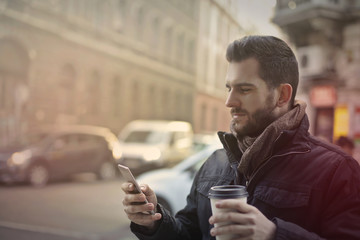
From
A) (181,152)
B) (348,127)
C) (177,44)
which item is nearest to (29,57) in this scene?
(181,152)

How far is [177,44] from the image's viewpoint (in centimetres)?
3300

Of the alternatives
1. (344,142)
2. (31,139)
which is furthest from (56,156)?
(344,142)

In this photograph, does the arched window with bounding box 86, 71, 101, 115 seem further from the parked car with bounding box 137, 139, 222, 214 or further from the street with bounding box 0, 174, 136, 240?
the parked car with bounding box 137, 139, 222, 214

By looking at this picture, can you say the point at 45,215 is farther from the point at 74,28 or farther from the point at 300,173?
the point at 74,28

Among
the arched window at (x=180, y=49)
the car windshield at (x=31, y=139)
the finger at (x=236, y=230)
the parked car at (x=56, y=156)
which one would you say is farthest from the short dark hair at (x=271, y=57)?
the arched window at (x=180, y=49)

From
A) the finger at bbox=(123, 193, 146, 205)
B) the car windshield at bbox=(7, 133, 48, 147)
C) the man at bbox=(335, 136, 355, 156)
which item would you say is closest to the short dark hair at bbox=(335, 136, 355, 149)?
the man at bbox=(335, 136, 355, 156)

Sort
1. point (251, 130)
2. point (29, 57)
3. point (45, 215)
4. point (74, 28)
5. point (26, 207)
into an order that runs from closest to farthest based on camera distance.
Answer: point (251, 130), point (45, 215), point (26, 207), point (29, 57), point (74, 28)

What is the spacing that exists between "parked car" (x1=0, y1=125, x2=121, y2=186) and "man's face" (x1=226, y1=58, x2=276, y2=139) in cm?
1107

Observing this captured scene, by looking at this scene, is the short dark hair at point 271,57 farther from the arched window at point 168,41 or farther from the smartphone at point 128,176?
the arched window at point 168,41

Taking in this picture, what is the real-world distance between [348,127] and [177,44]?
21658 millimetres

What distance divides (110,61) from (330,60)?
14.0 meters

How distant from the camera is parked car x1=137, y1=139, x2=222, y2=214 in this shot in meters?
6.79

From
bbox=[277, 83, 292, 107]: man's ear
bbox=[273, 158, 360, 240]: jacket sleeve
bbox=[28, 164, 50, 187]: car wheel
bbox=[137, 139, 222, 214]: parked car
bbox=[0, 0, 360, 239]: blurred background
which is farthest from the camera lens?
bbox=[28, 164, 50, 187]: car wheel

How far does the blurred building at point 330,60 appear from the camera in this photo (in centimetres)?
1277
